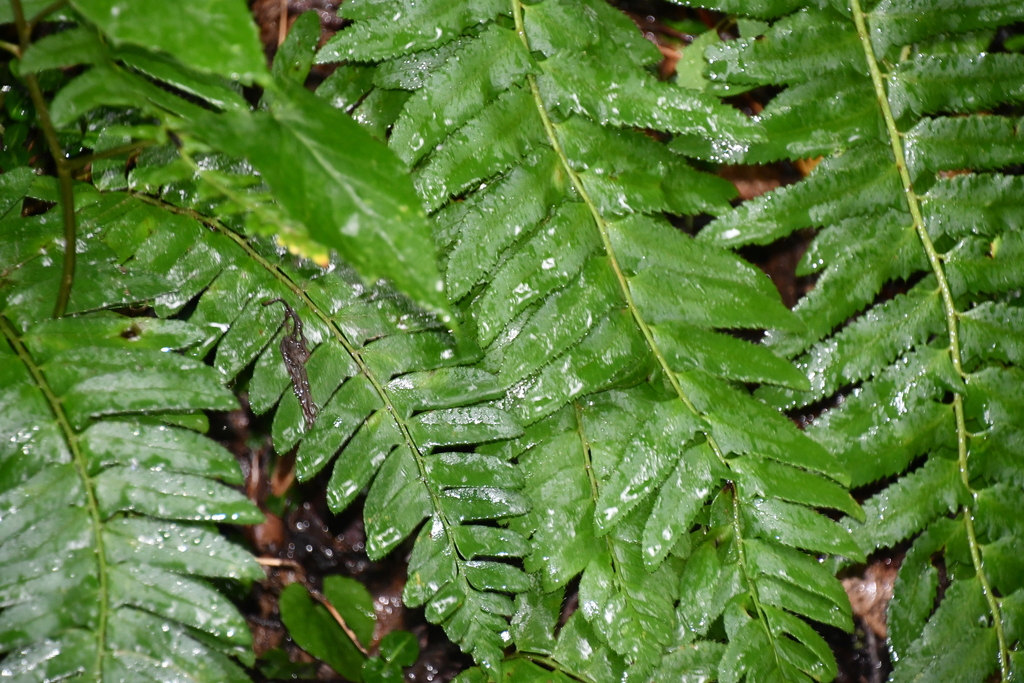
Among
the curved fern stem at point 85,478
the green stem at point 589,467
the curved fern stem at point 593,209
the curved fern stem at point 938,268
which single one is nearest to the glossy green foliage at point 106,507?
the curved fern stem at point 85,478

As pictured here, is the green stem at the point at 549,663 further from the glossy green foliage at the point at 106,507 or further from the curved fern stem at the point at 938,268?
the curved fern stem at the point at 938,268

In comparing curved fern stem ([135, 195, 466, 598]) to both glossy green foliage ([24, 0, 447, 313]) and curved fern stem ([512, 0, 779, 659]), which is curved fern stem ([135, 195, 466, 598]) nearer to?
glossy green foliage ([24, 0, 447, 313])

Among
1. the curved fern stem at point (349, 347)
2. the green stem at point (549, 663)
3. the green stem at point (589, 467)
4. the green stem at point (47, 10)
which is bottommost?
the green stem at point (549, 663)

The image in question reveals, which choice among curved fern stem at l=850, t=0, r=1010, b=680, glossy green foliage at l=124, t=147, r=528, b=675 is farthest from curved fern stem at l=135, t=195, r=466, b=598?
curved fern stem at l=850, t=0, r=1010, b=680

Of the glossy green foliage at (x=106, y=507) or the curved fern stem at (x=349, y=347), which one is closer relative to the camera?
the glossy green foliage at (x=106, y=507)

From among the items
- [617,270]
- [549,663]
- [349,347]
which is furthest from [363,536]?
[617,270]

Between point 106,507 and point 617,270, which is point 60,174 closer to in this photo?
point 106,507
